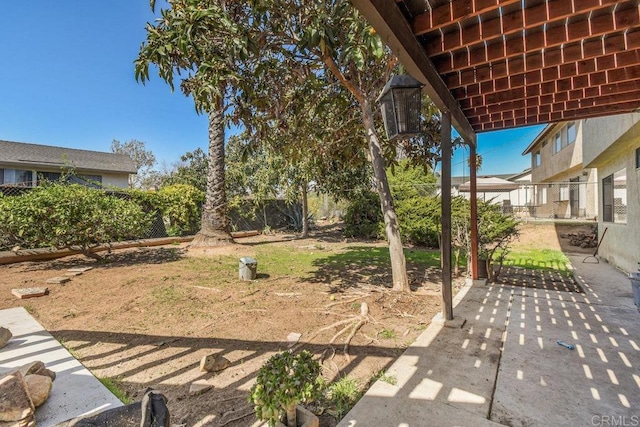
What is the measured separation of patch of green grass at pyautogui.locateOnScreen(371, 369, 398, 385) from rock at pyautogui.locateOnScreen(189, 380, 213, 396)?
1.35 meters

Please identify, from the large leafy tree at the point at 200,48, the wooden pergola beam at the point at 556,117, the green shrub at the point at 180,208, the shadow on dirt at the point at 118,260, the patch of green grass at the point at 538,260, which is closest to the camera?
the large leafy tree at the point at 200,48

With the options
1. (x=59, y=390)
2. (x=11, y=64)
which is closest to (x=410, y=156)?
(x=59, y=390)

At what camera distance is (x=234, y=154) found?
17656 mm

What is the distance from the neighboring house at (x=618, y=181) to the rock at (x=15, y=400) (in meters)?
8.05

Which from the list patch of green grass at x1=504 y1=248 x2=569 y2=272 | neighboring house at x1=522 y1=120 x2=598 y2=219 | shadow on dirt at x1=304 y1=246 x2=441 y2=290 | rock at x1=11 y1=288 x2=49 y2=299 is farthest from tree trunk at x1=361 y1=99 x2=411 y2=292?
neighboring house at x1=522 y1=120 x2=598 y2=219

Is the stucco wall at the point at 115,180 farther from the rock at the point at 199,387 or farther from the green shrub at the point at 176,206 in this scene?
the rock at the point at 199,387

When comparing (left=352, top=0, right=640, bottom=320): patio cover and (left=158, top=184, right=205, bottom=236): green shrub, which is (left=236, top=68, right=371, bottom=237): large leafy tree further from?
(left=158, top=184, right=205, bottom=236): green shrub

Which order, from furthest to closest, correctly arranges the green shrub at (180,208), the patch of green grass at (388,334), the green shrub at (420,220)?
the green shrub at (180,208) → the green shrub at (420,220) → the patch of green grass at (388,334)

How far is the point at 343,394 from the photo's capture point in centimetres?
221

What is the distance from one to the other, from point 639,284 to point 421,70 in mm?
4295

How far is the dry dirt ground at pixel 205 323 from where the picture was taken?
2.50 metres

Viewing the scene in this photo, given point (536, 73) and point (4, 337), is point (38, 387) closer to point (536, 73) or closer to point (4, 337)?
point (4, 337)

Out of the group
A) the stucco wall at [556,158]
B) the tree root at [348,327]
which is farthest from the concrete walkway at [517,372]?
the stucco wall at [556,158]

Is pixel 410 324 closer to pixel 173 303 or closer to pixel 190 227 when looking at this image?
pixel 173 303
